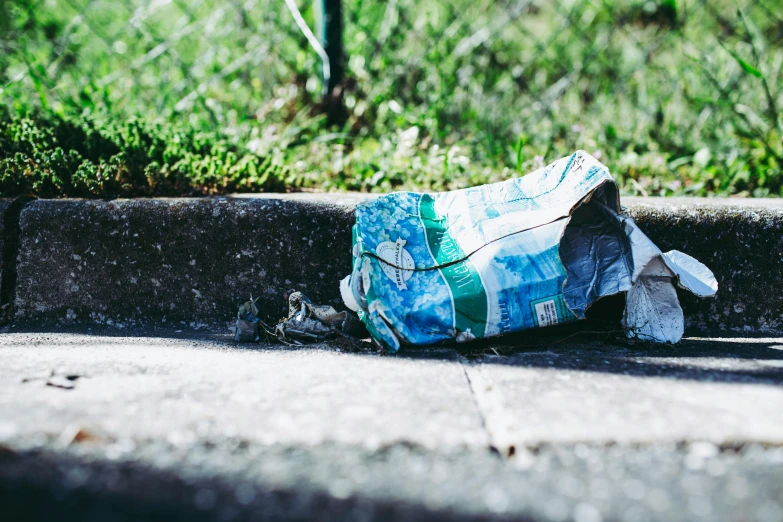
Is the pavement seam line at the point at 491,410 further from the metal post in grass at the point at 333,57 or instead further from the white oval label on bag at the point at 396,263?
the metal post in grass at the point at 333,57

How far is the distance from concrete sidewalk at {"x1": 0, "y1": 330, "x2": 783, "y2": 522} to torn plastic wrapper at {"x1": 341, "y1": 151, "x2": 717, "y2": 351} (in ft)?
0.35

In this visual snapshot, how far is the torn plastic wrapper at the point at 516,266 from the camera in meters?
1.38

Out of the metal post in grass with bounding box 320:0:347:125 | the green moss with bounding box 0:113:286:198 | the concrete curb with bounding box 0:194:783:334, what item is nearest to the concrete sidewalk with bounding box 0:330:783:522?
the concrete curb with bounding box 0:194:783:334

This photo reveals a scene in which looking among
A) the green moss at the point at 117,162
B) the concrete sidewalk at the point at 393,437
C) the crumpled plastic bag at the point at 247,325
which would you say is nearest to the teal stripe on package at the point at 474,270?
the concrete sidewalk at the point at 393,437

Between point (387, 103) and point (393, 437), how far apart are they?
77.5 inches

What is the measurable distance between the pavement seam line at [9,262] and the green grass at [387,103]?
181 mm

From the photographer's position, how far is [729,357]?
51.4 inches

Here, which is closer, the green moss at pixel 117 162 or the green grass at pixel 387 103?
the green moss at pixel 117 162

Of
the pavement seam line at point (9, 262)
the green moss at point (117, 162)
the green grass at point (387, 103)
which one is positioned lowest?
the pavement seam line at point (9, 262)

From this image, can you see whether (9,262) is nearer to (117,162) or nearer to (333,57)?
(117,162)

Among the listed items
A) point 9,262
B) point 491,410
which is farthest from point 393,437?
point 9,262

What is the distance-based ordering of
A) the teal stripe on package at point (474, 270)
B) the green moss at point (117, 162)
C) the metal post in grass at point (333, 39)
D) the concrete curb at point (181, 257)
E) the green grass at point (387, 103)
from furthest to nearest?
1. the metal post in grass at point (333, 39)
2. the green grass at point (387, 103)
3. the green moss at point (117, 162)
4. the concrete curb at point (181, 257)
5. the teal stripe on package at point (474, 270)

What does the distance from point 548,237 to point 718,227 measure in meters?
0.51

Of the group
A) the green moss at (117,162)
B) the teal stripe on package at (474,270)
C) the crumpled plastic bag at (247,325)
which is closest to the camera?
the teal stripe on package at (474,270)
